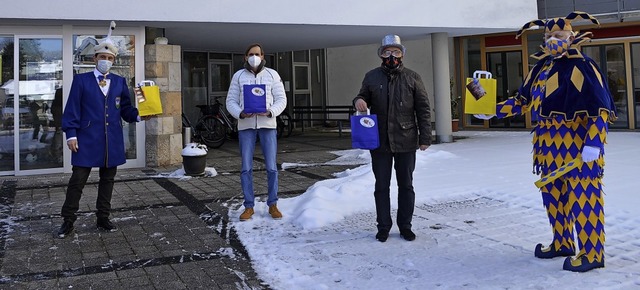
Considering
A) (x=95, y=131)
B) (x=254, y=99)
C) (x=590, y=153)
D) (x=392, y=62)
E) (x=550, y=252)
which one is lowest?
(x=550, y=252)

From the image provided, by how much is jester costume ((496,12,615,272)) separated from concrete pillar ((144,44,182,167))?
7.55m

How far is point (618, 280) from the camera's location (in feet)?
11.6

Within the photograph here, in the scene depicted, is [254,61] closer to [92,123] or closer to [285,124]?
[92,123]

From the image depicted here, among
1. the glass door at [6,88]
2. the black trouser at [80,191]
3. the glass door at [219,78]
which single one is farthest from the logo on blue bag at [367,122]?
the glass door at [219,78]

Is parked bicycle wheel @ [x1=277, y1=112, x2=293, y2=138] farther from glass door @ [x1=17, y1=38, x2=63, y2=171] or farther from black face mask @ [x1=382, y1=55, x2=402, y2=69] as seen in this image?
black face mask @ [x1=382, y1=55, x2=402, y2=69]

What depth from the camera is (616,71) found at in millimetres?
15805

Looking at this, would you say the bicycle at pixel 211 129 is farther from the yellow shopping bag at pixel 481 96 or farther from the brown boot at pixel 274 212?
the yellow shopping bag at pixel 481 96

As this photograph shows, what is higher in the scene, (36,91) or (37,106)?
(36,91)

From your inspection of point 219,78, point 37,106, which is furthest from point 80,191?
point 219,78

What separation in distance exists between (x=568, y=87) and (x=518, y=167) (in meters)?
5.30

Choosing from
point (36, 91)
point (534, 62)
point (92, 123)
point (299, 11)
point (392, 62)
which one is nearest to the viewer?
point (392, 62)

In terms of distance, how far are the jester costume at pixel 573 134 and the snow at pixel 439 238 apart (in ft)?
0.97

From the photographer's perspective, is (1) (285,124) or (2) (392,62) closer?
(2) (392,62)

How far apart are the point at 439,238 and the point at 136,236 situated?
282 centimetres
